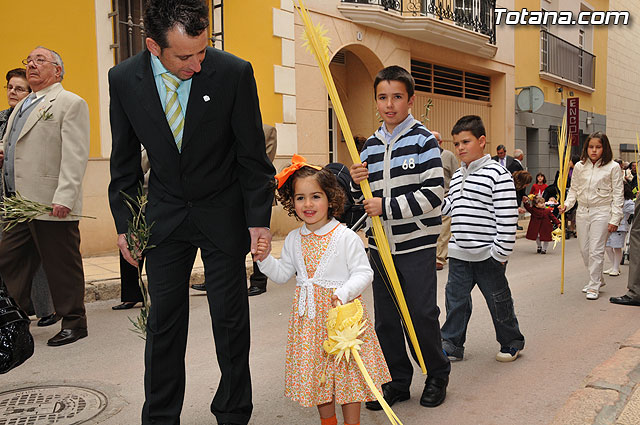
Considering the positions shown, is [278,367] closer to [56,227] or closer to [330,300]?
[330,300]

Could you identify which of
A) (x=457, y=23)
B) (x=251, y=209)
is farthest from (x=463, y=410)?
(x=457, y=23)

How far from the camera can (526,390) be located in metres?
3.67

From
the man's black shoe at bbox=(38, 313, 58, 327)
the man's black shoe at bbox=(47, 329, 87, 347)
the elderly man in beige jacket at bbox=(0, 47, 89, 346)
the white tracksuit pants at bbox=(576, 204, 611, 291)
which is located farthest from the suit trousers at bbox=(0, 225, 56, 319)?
the white tracksuit pants at bbox=(576, 204, 611, 291)

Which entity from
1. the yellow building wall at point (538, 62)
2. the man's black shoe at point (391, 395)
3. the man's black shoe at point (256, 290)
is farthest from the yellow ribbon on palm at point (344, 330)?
the yellow building wall at point (538, 62)

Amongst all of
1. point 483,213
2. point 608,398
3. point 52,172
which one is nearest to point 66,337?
point 52,172

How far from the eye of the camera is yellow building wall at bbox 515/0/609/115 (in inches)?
751

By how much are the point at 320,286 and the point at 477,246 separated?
1.66 meters

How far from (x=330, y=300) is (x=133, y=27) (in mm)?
7715

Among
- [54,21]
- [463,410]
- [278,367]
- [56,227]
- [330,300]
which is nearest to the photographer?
[330,300]

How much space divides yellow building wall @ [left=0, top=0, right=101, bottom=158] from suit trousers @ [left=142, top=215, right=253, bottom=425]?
6.45 metres

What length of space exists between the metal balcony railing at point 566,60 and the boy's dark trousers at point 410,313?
1906 centimetres

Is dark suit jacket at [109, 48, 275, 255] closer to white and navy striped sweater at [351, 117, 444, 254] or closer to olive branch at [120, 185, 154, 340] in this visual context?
olive branch at [120, 185, 154, 340]

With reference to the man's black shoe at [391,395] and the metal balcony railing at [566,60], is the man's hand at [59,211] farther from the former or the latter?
the metal balcony railing at [566,60]

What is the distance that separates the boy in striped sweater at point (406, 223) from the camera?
126 inches
